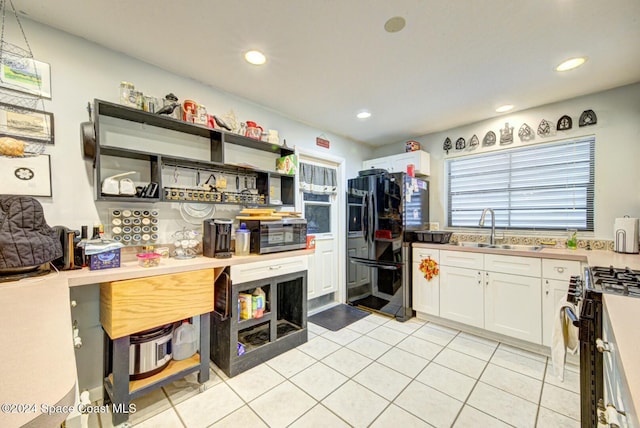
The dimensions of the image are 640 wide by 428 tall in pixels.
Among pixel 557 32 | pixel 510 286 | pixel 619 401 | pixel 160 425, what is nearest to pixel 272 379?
pixel 160 425

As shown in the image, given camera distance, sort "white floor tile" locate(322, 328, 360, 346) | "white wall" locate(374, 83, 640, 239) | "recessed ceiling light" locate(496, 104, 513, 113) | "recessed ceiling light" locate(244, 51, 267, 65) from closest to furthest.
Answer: "recessed ceiling light" locate(244, 51, 267, 65) < "white wall" locate(374, 83, 640, 239) < "white floor tile" locate(322, 328, 360, 346) < "recessed ceiling light" locate(496, 104, 513, 113)

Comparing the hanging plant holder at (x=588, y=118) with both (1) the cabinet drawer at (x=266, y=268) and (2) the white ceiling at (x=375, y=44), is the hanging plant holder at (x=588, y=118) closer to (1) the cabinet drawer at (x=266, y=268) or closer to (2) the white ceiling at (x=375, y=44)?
(2) the white ceiling at (x=375, y=44)

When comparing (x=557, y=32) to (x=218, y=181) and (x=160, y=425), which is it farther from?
(x=160, y=425)

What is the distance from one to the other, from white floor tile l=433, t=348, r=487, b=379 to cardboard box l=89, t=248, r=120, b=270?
2.56 meters

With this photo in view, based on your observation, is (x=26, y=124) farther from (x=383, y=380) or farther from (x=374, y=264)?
(x=374, y=264)

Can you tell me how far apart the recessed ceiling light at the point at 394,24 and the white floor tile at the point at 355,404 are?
2451 mm

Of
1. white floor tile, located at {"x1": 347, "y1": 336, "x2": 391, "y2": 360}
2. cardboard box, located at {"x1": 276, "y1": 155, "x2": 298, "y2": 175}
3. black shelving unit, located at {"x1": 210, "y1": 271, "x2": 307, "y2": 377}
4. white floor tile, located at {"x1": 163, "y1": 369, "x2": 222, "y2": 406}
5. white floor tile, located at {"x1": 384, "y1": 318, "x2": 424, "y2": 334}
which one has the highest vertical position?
cardboard box, located at {"x1": 276, "y1": 155, "x2": 298, "y2": 175}

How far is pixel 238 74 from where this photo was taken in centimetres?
216

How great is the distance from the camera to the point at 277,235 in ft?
7.68

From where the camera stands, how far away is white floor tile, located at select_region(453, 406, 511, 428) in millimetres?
1545

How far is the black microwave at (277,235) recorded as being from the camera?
88.1 inches

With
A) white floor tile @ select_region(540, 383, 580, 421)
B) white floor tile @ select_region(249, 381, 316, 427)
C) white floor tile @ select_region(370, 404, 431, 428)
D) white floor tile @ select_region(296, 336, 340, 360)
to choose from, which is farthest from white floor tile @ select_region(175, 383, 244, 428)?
white floor tile @ select_region(540, 383, 580, 421)

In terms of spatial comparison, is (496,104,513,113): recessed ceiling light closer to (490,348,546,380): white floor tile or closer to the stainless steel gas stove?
the stainless steel gas stove

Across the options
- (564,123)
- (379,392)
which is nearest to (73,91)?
(379,392)
